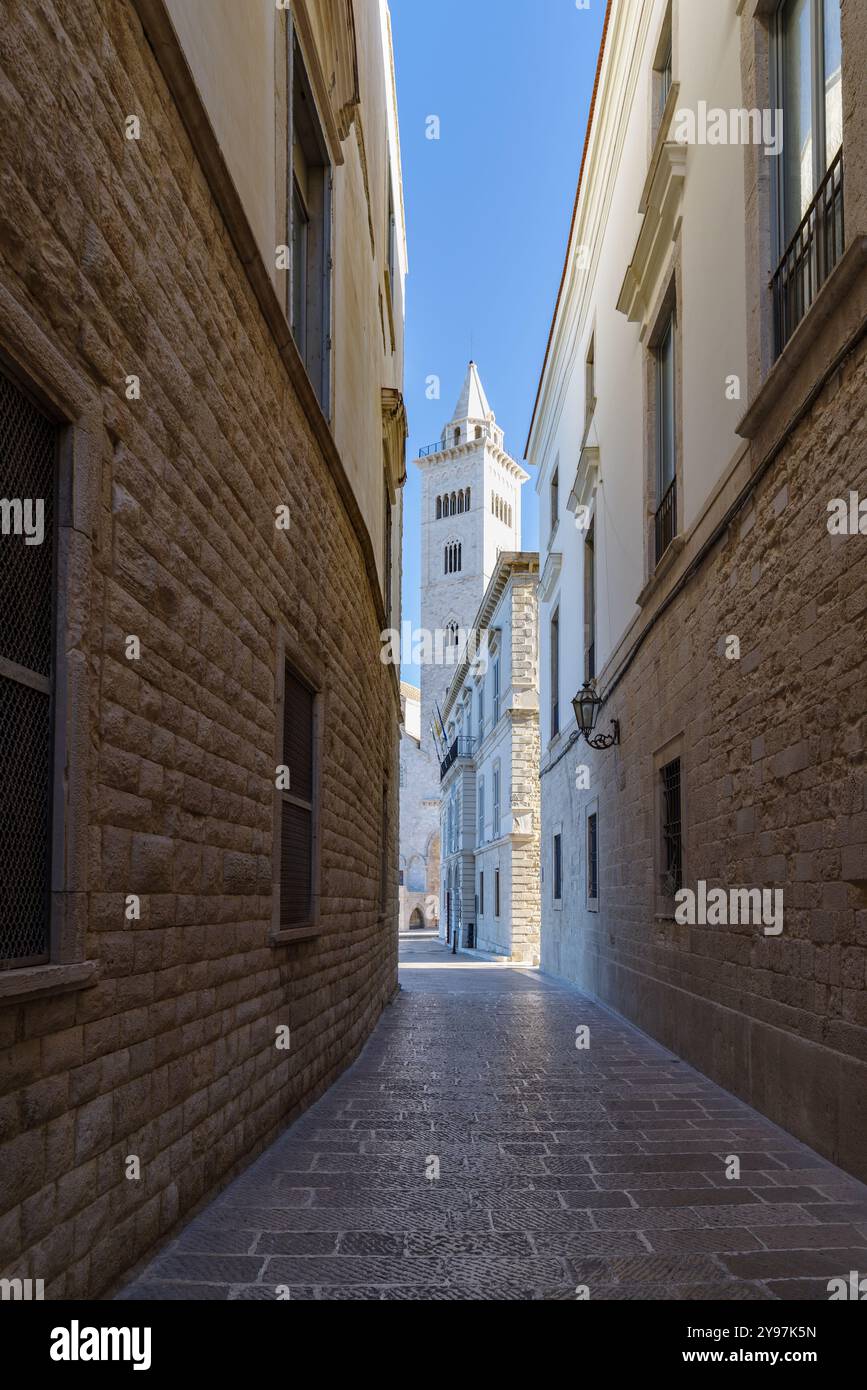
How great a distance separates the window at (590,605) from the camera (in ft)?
50.5

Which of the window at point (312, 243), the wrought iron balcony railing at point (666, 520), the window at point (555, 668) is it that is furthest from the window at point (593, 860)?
the window at point (312, 243)

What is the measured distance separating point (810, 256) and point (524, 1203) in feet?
17.3

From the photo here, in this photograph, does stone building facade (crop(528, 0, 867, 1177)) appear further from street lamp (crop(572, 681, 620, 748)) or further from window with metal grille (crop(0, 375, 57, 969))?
window with metal grille (crop(0, 375, 57, 969))

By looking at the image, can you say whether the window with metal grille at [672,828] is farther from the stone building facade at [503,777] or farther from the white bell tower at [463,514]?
the white bell tower at [463,514]

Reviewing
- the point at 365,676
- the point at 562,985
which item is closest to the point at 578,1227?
the point at 365,676

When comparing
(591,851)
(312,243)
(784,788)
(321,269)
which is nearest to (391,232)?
(312,243)

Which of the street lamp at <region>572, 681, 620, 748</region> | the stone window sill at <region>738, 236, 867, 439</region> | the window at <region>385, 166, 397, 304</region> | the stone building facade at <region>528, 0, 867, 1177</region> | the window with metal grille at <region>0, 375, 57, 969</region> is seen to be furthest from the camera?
the window at <region>385, 166, 397, 304</region>

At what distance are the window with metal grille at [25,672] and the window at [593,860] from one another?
11843 mm

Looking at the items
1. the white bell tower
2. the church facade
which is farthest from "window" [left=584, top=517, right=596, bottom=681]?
the white bell tower

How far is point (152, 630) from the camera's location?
3785 mm

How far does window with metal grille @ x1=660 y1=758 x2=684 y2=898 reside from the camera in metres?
9.55

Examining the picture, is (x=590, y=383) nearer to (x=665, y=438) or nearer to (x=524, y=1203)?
(x=665, y=438)

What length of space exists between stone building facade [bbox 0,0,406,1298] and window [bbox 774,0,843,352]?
9.66 ft

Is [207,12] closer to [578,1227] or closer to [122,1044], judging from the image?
[122,1044]
